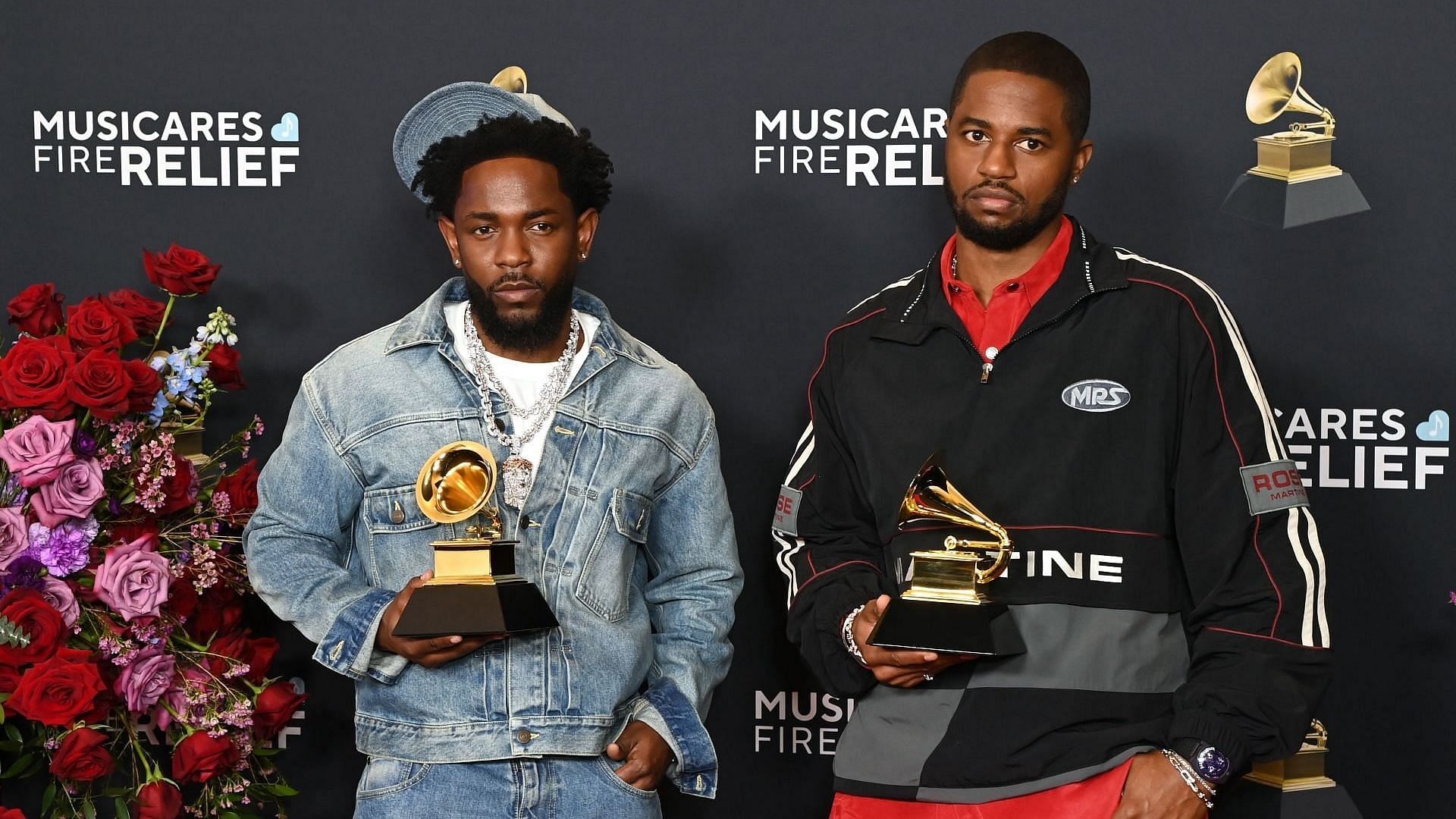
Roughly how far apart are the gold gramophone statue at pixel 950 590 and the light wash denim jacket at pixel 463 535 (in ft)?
1.43

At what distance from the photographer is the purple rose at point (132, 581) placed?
2.51m

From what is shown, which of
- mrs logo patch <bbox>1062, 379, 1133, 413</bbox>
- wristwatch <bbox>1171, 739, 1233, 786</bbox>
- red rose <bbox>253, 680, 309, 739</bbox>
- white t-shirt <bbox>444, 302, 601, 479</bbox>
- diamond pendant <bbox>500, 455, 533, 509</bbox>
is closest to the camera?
wristwatch <bbox>1171, 739, 1233, 786</bbox>

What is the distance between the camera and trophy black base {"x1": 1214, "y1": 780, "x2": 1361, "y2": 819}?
7.38 ft

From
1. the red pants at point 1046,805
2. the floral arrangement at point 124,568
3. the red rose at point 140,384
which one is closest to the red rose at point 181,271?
the floral arrangement at point 124,568

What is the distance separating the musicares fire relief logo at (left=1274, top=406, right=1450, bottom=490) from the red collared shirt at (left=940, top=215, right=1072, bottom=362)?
0.89 metres

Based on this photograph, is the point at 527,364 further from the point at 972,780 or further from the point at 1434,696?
the point at 1434,696

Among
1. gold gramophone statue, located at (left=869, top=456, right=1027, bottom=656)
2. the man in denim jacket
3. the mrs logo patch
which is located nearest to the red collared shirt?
the mrs logo patch

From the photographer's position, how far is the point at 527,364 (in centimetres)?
236

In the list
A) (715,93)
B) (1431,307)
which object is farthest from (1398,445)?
(715,93)

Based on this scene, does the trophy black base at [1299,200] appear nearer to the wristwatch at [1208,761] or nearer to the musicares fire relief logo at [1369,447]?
the musicares fire relief logo at [1369,447]

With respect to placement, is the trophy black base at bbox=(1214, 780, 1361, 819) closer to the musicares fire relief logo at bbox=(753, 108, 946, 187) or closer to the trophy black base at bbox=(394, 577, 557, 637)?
the trophy black base at bbox=(394, 577, 557, 637)

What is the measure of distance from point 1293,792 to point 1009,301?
90cm

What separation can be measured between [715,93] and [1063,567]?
1.37 m

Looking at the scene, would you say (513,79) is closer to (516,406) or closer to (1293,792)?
(516,406)
